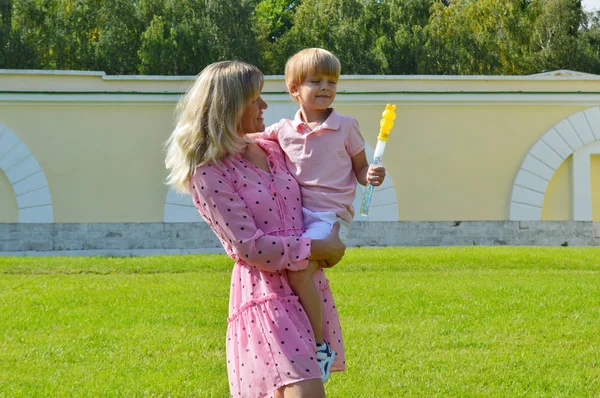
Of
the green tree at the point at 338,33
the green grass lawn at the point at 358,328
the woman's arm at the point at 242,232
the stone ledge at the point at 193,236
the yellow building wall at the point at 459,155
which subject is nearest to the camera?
the woman's arm at the point at 242,232

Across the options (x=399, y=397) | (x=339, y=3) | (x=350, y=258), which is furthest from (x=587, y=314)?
(x=339, y=3)

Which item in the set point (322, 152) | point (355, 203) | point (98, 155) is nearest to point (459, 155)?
point (355, 203)

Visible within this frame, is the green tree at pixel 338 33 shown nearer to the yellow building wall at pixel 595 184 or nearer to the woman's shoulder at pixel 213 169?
the yellow building wall at pixel 595 184

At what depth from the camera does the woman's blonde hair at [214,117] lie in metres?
Answer: 2.97

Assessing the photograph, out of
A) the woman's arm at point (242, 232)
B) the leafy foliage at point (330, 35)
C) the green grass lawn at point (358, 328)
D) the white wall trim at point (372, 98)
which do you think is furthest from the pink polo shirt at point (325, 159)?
the leafy foliage at point (330, 35)

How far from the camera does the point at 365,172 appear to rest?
3305 mm

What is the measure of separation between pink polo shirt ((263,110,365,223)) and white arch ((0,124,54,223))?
11.9 metres

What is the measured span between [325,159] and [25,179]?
12.2 metres

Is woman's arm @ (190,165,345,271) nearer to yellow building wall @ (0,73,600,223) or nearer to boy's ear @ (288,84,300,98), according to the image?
boy's ear @ (288,84,300,98)

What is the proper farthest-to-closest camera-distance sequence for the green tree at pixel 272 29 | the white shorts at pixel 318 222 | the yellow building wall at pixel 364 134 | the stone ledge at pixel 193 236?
the green tree at pixel 272 29
the yellow building wall at pixel 364 134
the stone ledge at pixel 193 236
the white shorts at pixel 318 222

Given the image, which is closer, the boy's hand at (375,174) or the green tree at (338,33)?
the boy's hand at (375,174)

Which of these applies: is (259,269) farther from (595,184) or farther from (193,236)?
(595,184)

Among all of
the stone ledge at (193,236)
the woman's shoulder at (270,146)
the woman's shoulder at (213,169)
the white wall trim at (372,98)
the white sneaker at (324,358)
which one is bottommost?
the stone ledge at (193,236)

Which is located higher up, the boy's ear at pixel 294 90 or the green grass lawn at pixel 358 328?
the boy's ear at pixel 294 90
